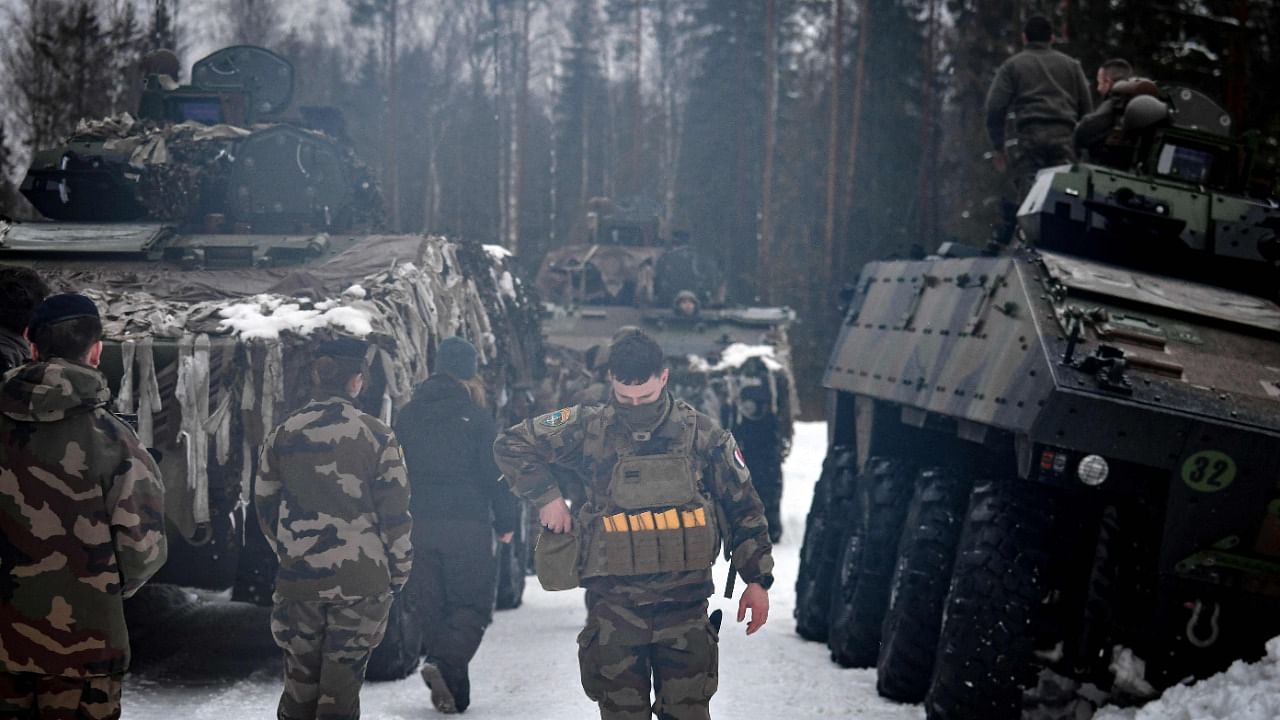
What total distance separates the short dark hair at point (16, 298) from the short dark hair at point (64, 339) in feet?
2.96

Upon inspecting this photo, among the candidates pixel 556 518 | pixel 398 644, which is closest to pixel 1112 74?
pixel 398 644

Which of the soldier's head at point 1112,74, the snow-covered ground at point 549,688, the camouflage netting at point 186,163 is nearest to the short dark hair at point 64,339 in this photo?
the snow-covered ground at point 549,688

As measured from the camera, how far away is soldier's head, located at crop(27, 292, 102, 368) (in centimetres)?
411

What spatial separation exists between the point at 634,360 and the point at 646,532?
59cm

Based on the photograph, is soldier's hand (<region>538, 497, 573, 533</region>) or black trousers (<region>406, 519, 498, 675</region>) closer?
soldier's hand (<region>538, 497, 573, 533</region>)

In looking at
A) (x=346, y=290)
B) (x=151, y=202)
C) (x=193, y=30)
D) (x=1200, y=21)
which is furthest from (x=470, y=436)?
(x=193, y=30)

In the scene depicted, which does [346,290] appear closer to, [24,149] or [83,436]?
[83,436]

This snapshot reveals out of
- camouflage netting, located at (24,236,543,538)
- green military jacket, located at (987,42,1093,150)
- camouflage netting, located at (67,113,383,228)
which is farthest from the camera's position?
green military jacket, located at (987,42,1093,150)

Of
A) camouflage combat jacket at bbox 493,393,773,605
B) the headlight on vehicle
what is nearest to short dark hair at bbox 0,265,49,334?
camouflage combat jacket at bbox 493,393,773,605

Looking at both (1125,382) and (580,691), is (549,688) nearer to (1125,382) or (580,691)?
(580,691)

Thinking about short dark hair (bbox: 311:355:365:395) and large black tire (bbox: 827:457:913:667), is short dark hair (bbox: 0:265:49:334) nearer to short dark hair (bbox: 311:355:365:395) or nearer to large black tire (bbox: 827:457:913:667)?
short dark hair (bbox: 311:355:365:395)

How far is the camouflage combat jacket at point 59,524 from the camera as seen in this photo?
13.1ft

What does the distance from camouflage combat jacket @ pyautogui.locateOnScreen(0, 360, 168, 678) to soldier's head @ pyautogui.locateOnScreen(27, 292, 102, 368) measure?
2.3 inches

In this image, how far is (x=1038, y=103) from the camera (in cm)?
882
